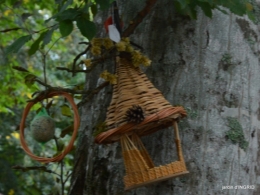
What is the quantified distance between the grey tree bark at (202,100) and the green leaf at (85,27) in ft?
1.42

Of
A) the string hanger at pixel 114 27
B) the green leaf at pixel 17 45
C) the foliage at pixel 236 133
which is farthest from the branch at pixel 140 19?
the foliage at pixel 236 133

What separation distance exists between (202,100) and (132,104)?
1.17 feet

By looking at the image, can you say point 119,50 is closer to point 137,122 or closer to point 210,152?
point 137,122

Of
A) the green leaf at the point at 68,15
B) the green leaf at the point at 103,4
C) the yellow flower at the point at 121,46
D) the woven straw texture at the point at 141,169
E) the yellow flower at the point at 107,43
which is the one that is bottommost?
the woven straw texture at the point at 141,169

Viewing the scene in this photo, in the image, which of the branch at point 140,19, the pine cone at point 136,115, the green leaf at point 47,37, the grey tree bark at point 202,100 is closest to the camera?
the pine cone at point 136,115

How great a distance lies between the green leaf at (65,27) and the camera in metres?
1.73

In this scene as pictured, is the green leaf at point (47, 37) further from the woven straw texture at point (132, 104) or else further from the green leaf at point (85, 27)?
the woven straw texture at point (132, 104)

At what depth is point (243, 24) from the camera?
2137 millimetres

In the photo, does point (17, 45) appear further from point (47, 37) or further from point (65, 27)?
point (65, 27)

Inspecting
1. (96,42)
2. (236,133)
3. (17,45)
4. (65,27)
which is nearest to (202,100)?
(236,133)

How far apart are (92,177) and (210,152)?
0.56 m

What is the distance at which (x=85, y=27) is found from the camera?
5.76 ft

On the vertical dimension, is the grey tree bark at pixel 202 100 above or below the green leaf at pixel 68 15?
below

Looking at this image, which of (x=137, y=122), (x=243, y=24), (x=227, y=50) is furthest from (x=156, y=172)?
(x=243, y=24)
